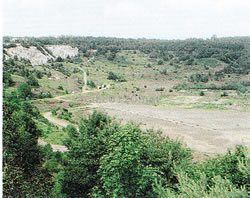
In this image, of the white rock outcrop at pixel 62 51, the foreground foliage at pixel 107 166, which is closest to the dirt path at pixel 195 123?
the foreground foliage at pixel 107 166

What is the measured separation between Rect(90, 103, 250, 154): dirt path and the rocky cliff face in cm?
4711

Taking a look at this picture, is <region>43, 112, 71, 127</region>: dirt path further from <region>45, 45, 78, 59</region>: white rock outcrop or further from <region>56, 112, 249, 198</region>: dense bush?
<region>45, 45, 78, 59</region>: white rock outcrop

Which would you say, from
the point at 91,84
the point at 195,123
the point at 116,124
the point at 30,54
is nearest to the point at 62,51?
the point at 30,54

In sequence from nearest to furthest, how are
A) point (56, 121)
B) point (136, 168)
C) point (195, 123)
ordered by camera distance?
point (136, 168), point (56, 121), point (195, 123)

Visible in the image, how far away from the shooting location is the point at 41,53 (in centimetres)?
14412

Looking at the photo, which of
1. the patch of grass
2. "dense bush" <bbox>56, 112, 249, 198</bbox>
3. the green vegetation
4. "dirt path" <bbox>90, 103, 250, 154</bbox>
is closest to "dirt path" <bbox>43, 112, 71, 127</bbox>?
the green vegetation

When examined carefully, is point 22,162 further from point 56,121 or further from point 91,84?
point 91,84

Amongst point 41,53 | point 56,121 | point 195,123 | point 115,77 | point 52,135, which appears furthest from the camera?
point 41,53

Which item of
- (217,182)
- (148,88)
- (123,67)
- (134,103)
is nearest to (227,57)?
(123,67)

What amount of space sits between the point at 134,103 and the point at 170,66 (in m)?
59.7

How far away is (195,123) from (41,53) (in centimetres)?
7740

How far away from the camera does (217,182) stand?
49.3 feet

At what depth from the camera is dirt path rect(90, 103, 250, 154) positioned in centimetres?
6331

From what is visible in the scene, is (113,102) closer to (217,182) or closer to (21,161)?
(21,161)
